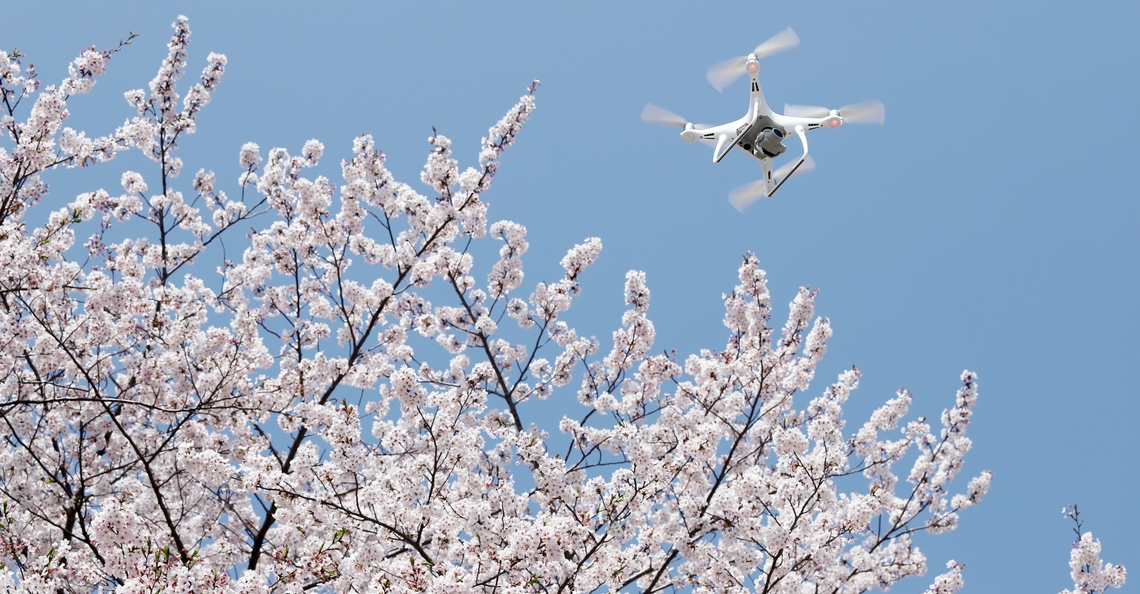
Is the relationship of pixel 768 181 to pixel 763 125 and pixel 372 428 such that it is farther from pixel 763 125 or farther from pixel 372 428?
pixel 372 428

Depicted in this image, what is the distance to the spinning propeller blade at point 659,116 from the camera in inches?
411

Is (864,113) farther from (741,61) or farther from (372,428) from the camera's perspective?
(372,428)

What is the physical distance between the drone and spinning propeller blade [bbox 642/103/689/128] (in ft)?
0.06

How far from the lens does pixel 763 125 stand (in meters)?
9.62

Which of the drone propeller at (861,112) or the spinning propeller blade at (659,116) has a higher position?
the spinning propeller blade at (659,116)

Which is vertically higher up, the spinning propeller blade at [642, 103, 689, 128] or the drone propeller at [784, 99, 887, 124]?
the spinning propeller blade at [642, 103, 689, 128]

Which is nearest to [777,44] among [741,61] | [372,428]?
[741,61]

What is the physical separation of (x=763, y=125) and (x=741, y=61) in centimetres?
78

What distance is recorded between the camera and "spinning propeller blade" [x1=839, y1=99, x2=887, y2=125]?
910cm

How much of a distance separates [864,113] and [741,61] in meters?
1.43

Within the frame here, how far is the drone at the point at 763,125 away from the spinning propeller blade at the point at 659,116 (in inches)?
0.8

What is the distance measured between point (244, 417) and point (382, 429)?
5.08 ft

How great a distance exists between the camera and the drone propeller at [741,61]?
9.09 m

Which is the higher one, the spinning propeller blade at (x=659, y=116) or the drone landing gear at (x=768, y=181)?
the spinning propeller blade at (x=659, y=116)
